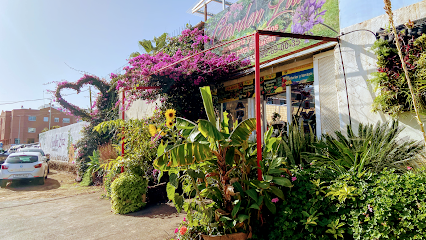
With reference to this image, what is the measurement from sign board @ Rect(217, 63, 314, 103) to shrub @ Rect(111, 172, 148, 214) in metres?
4.23

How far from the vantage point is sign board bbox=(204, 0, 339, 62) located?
18.1 ft

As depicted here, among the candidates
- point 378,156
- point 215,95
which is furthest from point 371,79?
point 215,95

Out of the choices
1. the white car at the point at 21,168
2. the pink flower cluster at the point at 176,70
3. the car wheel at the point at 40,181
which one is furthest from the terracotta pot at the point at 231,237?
the car wheel at the point at 40,181

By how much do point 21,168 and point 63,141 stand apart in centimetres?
796

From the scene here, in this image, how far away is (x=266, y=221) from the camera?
11.5 feet

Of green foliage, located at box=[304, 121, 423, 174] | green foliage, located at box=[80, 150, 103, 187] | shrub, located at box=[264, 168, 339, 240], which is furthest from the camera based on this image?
green foliage, located at box=[80, 150, 103, 187]

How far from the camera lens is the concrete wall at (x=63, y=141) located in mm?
15509

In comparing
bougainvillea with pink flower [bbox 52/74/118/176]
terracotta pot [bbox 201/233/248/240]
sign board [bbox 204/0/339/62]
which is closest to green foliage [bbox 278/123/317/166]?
terracotta pot [bbox 201/233/248/240]

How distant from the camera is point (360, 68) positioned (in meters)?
4.80

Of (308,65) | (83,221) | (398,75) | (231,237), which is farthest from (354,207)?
(83,221)

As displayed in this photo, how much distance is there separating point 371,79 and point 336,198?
2.57 metres

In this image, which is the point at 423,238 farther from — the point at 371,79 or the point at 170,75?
the point at 170,75

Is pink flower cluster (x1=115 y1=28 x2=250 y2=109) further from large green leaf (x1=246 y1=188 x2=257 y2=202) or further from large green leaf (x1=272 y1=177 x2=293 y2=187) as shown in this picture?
large green leaf (x1=246 y1=188 x2=257 y2=202)

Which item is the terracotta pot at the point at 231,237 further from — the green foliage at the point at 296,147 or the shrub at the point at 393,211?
the green foliage at the point at 296,147
